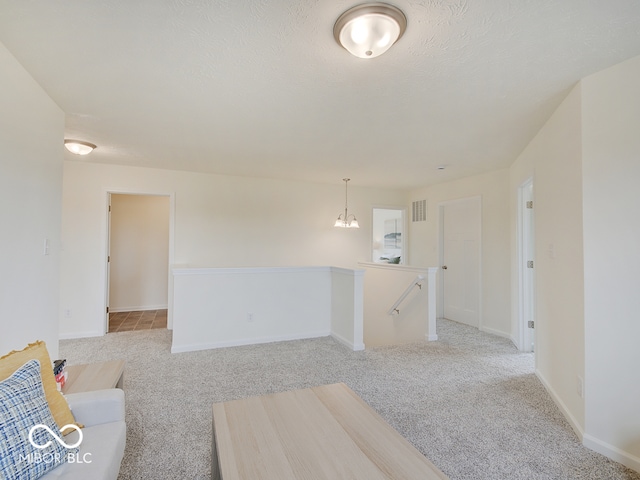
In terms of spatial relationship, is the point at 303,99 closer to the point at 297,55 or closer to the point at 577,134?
the point at 297,55

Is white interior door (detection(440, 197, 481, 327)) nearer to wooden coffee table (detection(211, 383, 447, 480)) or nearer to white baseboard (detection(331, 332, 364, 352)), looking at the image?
white baseboard (detection(331, 332, 364, 352))

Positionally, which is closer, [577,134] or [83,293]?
[577,134]

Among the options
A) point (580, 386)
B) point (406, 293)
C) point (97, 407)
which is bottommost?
point (580, 386)

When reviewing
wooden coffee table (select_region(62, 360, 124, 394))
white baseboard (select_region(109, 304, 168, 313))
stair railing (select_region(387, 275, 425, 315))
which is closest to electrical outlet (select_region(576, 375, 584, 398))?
stair railing (select_region(387, 275, 425, 315))

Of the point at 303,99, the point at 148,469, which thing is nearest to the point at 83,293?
the point at 148,469

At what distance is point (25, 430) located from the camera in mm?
1141

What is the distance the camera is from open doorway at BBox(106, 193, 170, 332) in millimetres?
6066

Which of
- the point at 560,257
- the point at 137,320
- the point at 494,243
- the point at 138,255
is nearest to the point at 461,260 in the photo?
the point at 494,243

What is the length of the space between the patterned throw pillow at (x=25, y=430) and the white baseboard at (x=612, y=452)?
9.30ft

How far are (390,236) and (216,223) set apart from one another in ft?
12.9

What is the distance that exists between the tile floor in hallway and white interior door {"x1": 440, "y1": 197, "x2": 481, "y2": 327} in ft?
15.5

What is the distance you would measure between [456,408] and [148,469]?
2125 millimetres

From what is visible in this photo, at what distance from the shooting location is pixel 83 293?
171 inches

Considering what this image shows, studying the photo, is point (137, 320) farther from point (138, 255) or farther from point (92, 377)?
point (92, 377)
